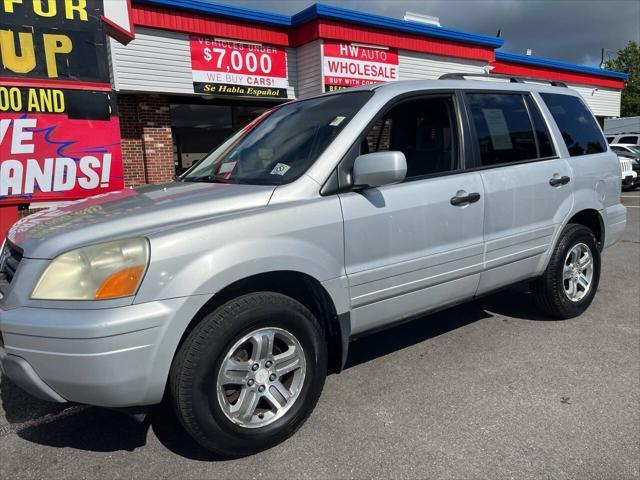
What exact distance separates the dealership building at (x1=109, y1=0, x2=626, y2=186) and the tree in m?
40.8

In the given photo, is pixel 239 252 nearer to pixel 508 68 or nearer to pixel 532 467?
pixel 532 467

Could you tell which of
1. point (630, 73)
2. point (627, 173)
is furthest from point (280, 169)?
point (630, 73)

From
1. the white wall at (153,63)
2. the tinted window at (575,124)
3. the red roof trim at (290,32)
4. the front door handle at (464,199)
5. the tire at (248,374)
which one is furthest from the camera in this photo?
the red roof trim at (290,32)

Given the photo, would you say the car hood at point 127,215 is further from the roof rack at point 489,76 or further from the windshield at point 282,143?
the roof rack at point 489,76

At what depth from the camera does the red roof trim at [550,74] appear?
1809 centimetres

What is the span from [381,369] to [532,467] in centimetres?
125

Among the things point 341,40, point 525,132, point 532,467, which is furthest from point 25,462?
point 341,40

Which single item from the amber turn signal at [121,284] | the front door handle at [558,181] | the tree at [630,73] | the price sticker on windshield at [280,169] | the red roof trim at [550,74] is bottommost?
the amber turn signal at [121,284]

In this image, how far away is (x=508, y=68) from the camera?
60.0ft

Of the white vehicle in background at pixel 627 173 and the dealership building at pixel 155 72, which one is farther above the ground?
the dealership building at pixel 155 72

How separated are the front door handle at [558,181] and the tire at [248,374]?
2331 millimetres

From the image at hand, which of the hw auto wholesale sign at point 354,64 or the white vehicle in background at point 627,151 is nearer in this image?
the hw auto wholesale sign at point 354,64

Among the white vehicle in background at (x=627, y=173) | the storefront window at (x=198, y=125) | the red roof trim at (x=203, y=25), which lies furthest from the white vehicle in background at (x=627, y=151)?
the storefront window at (x=198, y=125)

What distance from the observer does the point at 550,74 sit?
20422 mm
